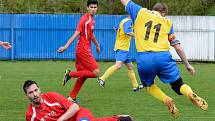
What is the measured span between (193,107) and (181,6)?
2696 cm

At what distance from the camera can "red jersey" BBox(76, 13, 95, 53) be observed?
528 inches

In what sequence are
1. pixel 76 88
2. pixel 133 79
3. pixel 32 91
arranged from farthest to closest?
pixel 133 79
pixel 76 88
pixel 32 91

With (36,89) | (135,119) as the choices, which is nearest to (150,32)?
(135,119)

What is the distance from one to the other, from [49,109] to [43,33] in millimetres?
23305

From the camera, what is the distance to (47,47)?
103 ft

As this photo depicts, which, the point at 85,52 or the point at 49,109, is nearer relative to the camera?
the point at 49,109

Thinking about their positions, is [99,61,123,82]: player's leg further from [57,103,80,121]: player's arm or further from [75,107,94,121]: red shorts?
[57,103,80,121]: player's arm

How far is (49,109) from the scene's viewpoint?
8.16 metres

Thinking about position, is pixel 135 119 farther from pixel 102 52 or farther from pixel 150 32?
pixel 102 52

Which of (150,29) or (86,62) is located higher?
(150,29)

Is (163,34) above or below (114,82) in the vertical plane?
above

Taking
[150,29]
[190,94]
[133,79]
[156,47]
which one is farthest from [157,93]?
[133,79]

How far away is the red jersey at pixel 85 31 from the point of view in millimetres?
13414

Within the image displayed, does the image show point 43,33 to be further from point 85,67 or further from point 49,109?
point 49,109
